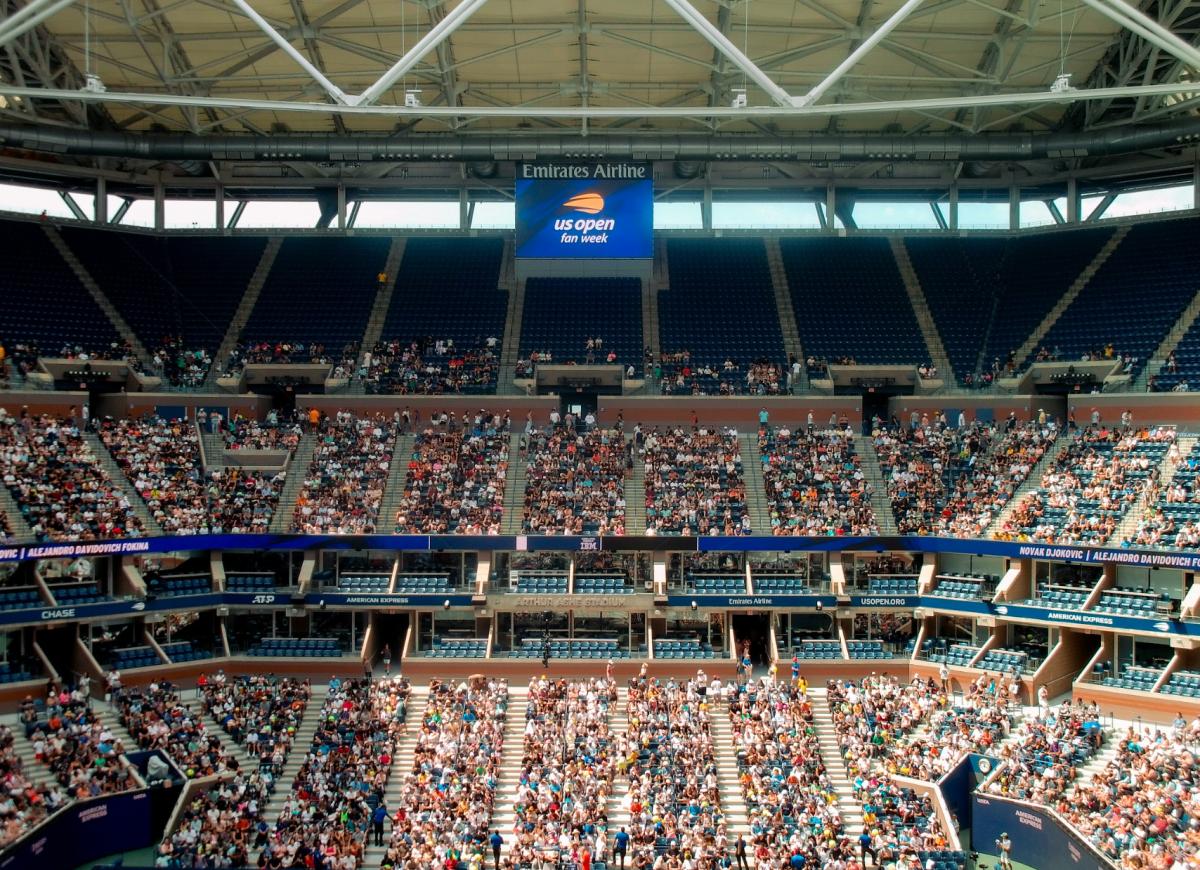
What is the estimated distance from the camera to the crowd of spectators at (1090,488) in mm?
38844

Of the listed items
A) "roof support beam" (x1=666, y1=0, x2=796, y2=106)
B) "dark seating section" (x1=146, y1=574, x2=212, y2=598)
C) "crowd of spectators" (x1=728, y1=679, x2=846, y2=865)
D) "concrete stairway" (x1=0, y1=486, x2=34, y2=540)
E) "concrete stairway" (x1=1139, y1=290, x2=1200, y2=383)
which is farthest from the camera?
"concrete stairway" (x1=1139, y1=290, x2=1200, y2=383)

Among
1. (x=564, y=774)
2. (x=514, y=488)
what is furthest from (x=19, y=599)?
(x=564, y=774)

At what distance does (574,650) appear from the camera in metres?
40.1

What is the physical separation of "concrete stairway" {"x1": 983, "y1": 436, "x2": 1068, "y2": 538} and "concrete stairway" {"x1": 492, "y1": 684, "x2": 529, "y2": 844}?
59.5 ft

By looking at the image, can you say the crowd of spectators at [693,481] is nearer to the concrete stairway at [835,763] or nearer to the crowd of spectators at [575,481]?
the crowd of spectators at [575,481]

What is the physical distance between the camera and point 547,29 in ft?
144

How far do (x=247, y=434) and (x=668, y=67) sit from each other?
23837 millimetres

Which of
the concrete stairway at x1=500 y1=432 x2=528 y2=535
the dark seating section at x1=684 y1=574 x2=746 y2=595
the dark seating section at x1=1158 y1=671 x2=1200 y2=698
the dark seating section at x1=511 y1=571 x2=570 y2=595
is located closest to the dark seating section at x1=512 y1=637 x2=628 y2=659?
the dark seating section at x1=511 y1=571 x2=570 y2=595

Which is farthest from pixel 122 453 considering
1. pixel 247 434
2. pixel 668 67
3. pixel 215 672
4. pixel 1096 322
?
pixel 1096 322

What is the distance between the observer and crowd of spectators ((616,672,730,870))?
95.1 ft

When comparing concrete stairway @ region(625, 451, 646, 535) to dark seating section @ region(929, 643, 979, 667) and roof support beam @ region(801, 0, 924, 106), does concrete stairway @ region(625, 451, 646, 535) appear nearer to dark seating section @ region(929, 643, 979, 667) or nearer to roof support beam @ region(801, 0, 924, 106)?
dark seating section @ region(929, 643, 979, 667)

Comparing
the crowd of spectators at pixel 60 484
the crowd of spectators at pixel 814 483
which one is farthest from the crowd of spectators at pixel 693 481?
the crowd of spectators at pixel 60 484

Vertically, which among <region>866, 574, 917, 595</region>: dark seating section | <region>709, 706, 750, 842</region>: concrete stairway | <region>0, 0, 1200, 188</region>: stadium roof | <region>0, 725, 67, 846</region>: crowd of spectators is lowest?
<region>709, 706, 750, 842</region>: concrete stairway

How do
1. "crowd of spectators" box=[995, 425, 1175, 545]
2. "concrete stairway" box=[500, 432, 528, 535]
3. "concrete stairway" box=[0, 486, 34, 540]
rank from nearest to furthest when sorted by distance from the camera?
"concrete stairway" box=[0, 486, 34, 540] < "crowd of spectators" box=[995, 425, 1175, 545] < "concrete stairway" box=[500, 432, 528, 535]
